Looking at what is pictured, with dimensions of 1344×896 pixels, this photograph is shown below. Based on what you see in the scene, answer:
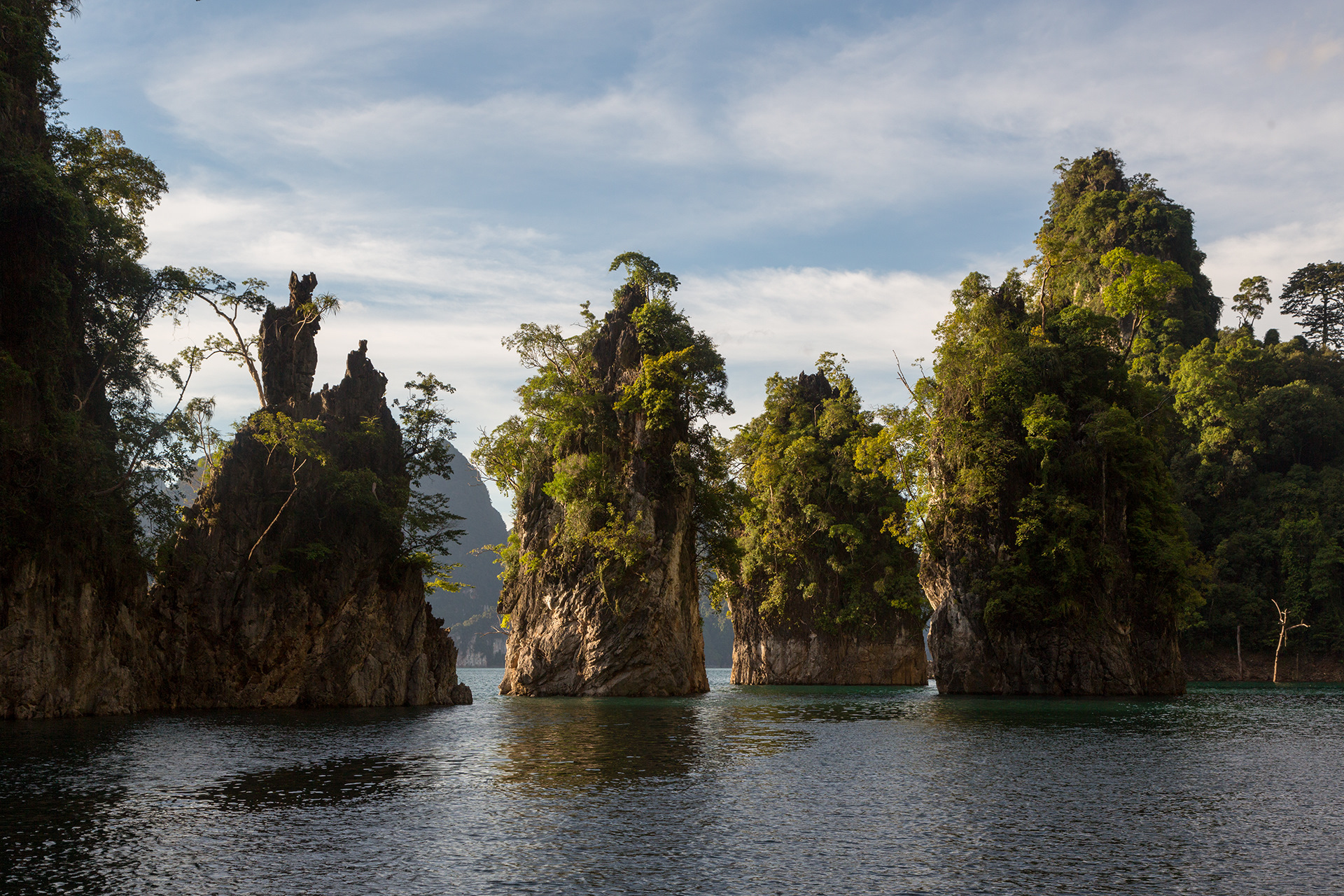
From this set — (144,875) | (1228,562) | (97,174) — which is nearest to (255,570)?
(97,174)

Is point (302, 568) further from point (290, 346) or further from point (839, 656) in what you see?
point (839, 656)

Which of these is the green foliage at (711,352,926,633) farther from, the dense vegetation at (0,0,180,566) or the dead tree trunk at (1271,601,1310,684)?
the dense vegetation at (0,0,180,566)

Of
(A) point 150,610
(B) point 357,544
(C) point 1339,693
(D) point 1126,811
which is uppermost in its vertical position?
(B) point 357,544

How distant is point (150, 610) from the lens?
3831cm

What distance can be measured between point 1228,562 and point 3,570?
79710 mm

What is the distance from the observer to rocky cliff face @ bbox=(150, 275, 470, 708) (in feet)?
131

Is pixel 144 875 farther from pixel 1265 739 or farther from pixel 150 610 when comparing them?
pixel 150 610

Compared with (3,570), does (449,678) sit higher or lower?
lower

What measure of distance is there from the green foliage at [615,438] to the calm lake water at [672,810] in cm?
2775

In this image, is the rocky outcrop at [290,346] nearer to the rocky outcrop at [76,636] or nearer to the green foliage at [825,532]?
the rocky outcrop at [76,636]

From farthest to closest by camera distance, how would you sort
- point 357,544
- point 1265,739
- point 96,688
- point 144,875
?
point 357,544
point 96,688
point 1265,739
point 144,875

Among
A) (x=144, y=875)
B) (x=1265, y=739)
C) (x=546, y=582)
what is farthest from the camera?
(x=546, y=582)

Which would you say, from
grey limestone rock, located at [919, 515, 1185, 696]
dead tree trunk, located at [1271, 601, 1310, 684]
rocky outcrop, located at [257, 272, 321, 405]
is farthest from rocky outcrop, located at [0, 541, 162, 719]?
dead tree trunk, located at [1271, 601, 1310, 684]

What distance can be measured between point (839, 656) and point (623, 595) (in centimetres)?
2626
